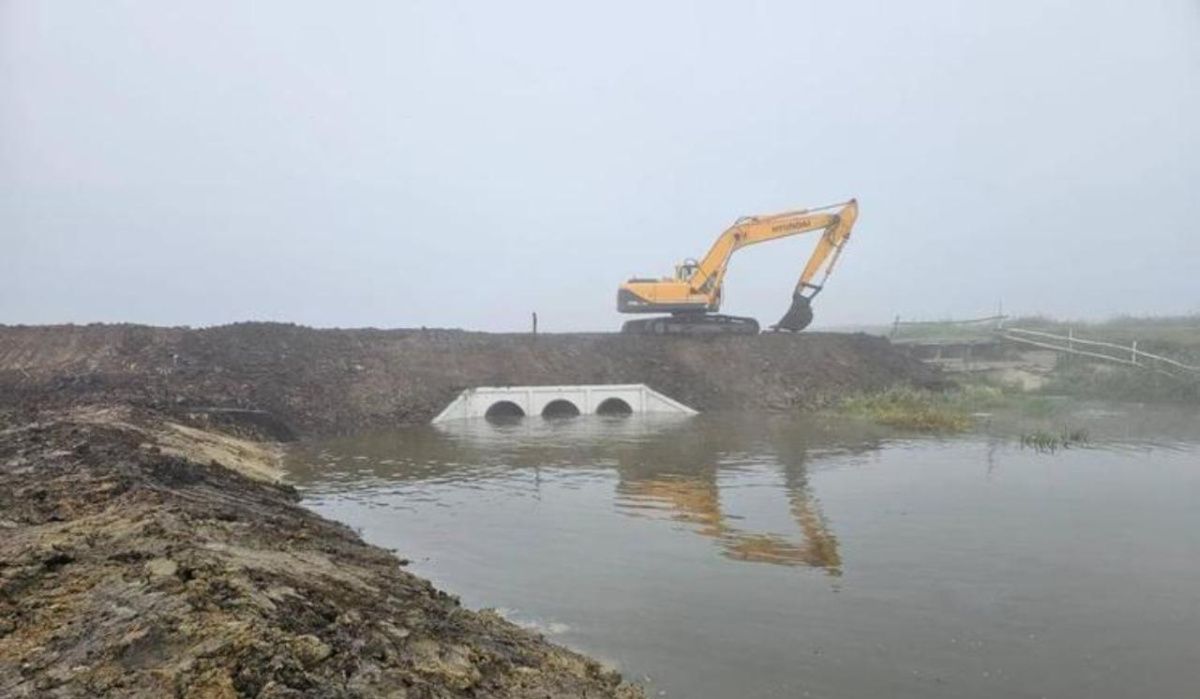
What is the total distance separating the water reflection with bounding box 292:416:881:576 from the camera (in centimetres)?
1019

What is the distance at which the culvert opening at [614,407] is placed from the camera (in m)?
26.6

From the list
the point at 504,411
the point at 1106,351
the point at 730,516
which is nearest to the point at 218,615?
the point at 730,516

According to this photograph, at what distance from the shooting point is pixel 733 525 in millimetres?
10398

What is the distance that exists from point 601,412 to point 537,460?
10.4 m

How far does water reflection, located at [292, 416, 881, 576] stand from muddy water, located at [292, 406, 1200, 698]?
0.08 m

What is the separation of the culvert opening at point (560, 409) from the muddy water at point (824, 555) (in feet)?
26.5

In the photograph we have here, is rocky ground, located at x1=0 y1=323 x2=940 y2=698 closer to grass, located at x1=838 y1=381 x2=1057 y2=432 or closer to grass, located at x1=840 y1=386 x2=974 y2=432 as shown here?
grass, located at x1=840 y1=386 x2=974 y2=432

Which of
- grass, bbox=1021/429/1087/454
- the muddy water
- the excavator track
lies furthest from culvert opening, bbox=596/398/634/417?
grass, bbox=1021/429/1087/454

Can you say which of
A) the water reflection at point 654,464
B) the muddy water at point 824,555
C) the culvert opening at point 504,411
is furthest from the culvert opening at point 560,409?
the muddy water at point 824,555

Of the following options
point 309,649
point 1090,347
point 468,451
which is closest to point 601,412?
point 468,451

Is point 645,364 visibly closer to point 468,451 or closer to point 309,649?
point 468,451

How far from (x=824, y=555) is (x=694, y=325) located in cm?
2239

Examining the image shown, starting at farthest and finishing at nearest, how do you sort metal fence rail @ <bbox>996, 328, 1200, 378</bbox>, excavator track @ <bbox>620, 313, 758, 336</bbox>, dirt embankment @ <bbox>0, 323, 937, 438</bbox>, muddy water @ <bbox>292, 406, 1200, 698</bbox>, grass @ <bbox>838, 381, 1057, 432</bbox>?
excavator track @ <bbox>620, 313, 758, 336</bbox> < metal fence rail @ <bbox>996, 328, 1200, 378</bbox> < grass @ <bbox>838, 381, 1057, 432</bbox> < dirt embankment @ <bbox>0, 323, 937, 438</bbox> < muddy water @ <bbox>292, 406, 1200, 698</bbox>

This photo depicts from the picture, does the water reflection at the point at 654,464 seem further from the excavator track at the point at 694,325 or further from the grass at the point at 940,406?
the excavator track at the point at 694,325
